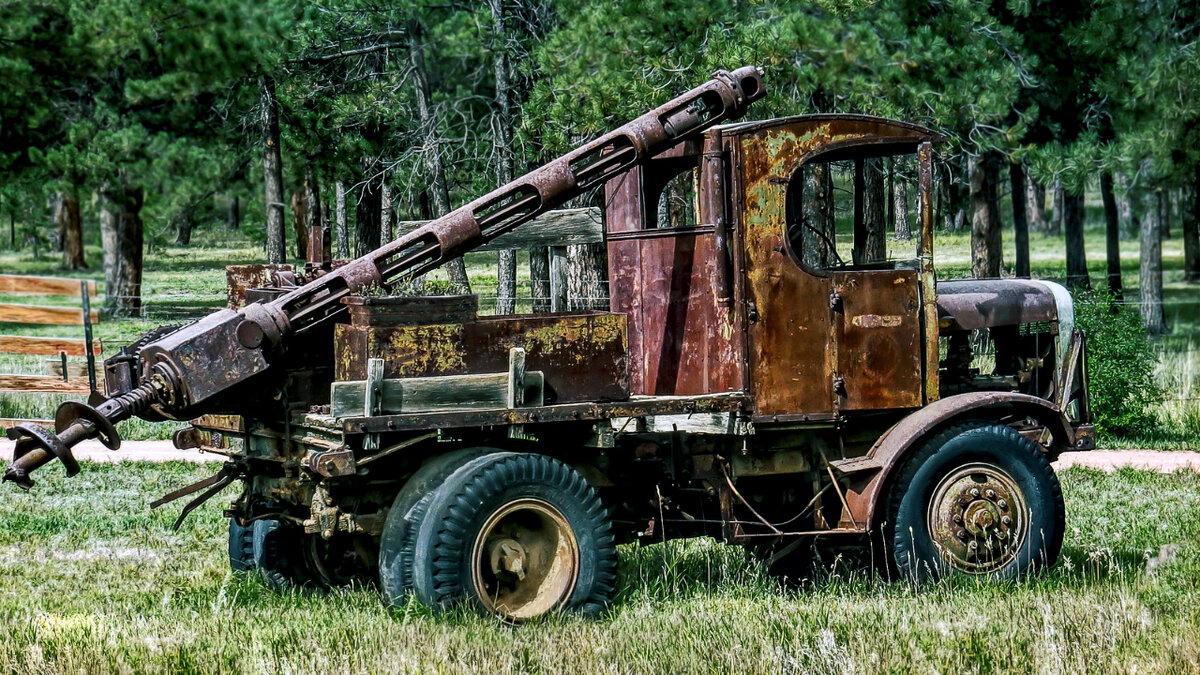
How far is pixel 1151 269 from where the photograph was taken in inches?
1185

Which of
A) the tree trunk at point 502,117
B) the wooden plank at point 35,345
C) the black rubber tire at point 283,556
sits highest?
the tree trunk at point 502,117

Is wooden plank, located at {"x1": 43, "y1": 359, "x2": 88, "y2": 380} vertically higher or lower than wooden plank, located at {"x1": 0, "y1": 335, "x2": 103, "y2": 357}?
lower

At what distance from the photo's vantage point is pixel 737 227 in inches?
299

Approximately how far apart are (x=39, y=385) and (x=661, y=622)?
12790 mm

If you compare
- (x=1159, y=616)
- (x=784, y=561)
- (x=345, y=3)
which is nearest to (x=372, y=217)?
(x=345, y=3)

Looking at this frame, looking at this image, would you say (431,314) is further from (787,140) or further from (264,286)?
(787,140)

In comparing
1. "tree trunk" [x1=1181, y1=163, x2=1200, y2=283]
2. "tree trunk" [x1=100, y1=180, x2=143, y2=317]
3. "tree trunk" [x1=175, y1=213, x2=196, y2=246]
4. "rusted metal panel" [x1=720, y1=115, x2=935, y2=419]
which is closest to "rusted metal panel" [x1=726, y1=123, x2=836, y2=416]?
"rusted metal panel" [x1=720, y1=115, x2=935, y2=419]

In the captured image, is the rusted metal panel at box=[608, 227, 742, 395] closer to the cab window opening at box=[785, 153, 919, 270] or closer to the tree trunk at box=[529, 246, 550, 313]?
the cab window opening at box=[785, 153, 919, 270]

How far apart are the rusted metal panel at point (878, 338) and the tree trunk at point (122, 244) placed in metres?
24.9

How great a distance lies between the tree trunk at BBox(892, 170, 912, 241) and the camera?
8297 millimetres

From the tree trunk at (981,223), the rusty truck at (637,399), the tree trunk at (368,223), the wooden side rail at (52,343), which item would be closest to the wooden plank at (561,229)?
the rusty truck at (637,399)

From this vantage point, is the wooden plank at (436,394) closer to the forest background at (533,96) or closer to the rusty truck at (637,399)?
the rusty truck at (637,399)

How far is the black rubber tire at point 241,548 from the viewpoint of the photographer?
28.5 feet

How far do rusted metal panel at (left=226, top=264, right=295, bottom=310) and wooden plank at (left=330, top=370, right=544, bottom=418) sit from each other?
1.36 meters
